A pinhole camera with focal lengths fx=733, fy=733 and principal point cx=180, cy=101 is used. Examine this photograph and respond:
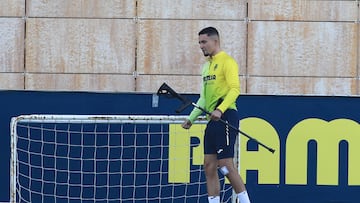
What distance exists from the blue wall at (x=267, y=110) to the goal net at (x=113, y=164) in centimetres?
20

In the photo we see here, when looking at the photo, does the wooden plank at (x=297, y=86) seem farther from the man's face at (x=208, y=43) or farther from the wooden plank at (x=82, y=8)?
the wooden plank at (x=82, y=8)

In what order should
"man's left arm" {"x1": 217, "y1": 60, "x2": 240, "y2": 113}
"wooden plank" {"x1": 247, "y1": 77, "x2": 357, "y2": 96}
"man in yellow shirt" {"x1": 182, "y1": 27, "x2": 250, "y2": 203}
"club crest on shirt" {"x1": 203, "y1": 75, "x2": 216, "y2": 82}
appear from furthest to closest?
"wooden plank" {"x1": 247, "y1": 77, "x2": 357, "y2": 96}
"club crest on shirt" {"x1": 203, "y1": 75, "x2": 216, "y2": 82}
"man in yellow shirt" {"x1": 182, "y1": 27, "x2": 250, "y2": 203}
"man's left arm" {"x1": 217, "y1": 60, "x2": 240, "y2": 113}

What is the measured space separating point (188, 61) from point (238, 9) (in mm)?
836

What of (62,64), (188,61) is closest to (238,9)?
(188,61)

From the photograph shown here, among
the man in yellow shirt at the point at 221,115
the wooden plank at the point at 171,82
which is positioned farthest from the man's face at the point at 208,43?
the wooden plank at the point at 171,82

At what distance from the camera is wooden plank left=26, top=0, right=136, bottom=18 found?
27.8ft

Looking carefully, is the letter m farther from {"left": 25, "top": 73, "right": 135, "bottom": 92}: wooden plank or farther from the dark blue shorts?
{"left": 25, "top": 73, "right": 135, "bottom": 92}: wooden plank

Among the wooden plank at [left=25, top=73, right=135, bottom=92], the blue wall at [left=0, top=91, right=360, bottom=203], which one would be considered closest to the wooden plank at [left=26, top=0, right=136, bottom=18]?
the wooden plank at [left=25, top=73, right=135, bottom=92]

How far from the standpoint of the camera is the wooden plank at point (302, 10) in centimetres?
845

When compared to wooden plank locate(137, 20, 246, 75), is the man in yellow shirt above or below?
below

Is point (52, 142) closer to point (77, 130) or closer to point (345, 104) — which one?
point (77, 130)

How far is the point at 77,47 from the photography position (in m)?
8.46

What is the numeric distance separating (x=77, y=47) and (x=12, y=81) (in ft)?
2.77

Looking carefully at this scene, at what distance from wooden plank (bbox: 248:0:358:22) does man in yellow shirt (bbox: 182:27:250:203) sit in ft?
5.29
